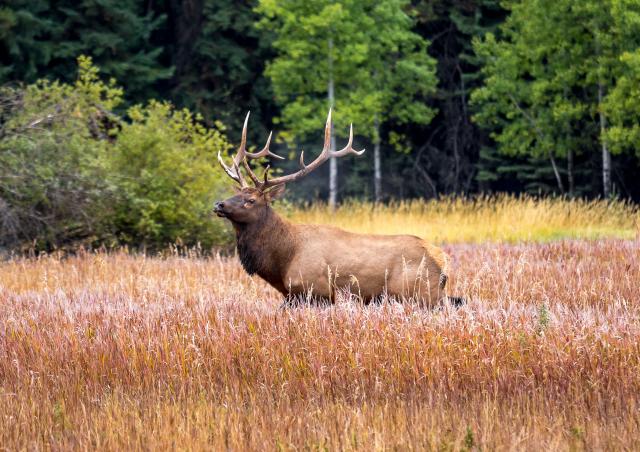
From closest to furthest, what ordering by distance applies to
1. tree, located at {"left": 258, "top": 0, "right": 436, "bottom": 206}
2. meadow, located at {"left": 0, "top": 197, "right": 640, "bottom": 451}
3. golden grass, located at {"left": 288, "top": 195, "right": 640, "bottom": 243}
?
meadow, located at {"left": 0, "top": 197, "right": 640, "bottom": 451}, golden grass, located at {"left": 288, "top": 195, "right": 640, "bottom": 243}, tree, located at {"left": 258, "top": 0, "right": 436, "bottom": 206}

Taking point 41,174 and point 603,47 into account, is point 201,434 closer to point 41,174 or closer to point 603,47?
point 41,174

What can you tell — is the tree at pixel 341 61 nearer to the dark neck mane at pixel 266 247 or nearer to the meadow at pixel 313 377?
the dark neck mane at pixel 266 247

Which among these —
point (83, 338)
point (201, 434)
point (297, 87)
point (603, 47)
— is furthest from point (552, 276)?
point (297, 87)

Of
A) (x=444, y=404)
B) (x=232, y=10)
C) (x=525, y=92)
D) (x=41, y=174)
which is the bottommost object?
(x=444, y=404)

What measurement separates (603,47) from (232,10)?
475 inches

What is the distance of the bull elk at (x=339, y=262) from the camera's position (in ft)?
30.0

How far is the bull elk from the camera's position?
360 inches

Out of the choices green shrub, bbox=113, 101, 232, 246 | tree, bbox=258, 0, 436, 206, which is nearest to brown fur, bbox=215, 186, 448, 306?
green shrub, bbox=113, 101, 232, 246

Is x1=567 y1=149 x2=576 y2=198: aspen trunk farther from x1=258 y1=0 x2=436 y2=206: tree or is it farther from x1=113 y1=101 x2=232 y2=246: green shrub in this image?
x1=113 y1=101 x2=232 y2=246: green shrub

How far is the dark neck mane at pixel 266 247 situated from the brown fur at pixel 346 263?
0.01 meters

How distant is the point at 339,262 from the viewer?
9.24 m

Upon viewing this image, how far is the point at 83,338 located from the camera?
8.01 m

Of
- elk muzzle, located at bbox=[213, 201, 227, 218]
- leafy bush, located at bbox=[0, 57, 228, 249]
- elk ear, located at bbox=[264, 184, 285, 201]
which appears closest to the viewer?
elk muzzle, located at bbox=[213, 201, 227, 218]

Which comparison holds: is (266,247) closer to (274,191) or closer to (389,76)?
(274,191)
